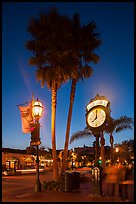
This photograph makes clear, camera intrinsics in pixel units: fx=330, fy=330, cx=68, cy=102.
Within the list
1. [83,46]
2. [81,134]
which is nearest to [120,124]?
[81,134]

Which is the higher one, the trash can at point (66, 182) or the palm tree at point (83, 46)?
the palm tree at point (83, 46)

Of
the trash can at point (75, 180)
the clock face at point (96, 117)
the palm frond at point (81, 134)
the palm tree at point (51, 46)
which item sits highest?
the palm tree at point (51, 46)

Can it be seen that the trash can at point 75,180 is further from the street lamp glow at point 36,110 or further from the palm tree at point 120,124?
the palm tree at point 120,124

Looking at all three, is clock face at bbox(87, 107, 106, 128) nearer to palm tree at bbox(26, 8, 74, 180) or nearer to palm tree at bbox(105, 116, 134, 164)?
palm tree at bbox(26, 8, 74, 180)

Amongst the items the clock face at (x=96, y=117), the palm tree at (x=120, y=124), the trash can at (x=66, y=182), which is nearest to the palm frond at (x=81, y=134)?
the palm tree at (x=120, y=124)

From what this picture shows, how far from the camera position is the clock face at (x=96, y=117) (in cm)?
1567

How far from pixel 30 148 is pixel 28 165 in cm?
5409

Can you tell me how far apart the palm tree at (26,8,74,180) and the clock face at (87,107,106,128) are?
413 cm

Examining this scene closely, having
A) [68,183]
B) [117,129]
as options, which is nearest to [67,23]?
[68,183]

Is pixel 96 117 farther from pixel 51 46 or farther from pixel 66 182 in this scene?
pixel 51 46

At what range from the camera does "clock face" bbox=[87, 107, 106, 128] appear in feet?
51.4

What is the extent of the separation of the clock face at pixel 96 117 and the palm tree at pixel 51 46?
13.5 feet

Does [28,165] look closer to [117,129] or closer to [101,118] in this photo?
[117,129]

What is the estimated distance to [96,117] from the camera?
52.2 ft
